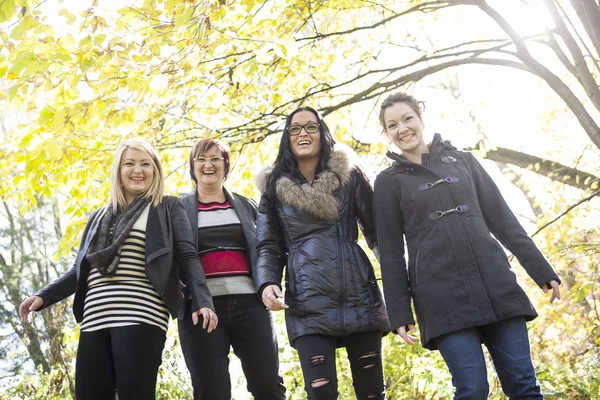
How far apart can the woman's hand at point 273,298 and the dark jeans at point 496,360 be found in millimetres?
795

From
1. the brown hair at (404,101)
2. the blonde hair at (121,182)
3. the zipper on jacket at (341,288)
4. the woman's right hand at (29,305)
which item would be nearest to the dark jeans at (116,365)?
the woman's right hand at (29,305)

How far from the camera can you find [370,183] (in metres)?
3.42

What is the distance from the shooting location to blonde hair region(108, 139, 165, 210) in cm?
337

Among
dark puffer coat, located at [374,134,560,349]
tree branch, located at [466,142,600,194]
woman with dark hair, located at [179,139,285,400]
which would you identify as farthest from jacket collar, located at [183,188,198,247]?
tree branch, located at [466,142,600,194]

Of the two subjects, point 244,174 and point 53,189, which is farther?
point 244,174

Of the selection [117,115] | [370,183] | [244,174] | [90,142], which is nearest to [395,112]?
[370,183]

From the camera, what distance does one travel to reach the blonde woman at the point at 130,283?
2875 mm

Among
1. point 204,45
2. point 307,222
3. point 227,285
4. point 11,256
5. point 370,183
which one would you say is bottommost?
point 227,285

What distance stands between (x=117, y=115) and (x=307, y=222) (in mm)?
1620

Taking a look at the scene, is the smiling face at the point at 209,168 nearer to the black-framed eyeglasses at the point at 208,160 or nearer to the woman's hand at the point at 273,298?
the black-framed eyeglasses at the point at 208,160

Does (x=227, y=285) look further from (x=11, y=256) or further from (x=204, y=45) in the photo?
(x=11, y=256)

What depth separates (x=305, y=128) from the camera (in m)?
3.39

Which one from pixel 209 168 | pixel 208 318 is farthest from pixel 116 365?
pixel 209 168

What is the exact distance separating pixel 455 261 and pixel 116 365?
5.80ft
